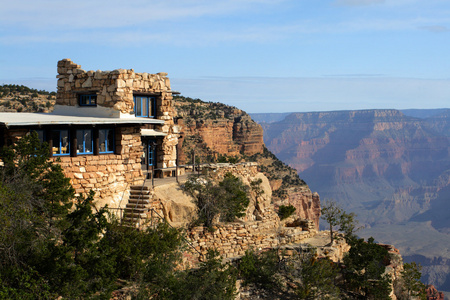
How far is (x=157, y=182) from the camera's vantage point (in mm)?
25125

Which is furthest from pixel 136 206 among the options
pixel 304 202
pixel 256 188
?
pixel 304 202

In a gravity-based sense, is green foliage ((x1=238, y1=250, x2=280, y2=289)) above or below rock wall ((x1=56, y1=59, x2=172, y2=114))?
below

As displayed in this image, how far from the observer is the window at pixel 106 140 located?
22219mm

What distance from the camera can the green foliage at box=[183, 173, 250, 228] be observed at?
2406 cm

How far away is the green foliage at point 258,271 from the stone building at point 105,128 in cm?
586

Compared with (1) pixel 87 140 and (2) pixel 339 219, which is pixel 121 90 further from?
(2) pixel 339 219

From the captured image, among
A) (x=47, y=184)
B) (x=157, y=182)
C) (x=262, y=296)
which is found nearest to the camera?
(x=47, y=184)

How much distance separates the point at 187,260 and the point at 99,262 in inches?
243

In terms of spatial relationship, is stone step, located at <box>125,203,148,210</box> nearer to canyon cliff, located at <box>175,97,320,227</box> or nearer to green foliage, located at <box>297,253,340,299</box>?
green foliage, located at <box>297,253,340,299</box>

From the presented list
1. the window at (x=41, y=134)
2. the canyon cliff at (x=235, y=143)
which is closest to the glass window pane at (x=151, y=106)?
the window at (x=41, y=134)

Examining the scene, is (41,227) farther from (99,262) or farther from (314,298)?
(314,298)

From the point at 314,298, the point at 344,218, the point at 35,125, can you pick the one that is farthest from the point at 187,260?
the point at 344,218

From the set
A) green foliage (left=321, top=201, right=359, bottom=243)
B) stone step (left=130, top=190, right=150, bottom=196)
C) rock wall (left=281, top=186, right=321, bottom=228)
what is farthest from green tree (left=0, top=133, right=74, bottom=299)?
rock wall (left=281, top=186, right=321, bottom=228)

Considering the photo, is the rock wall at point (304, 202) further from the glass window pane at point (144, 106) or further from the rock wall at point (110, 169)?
the rock wall at point (110, 169)
